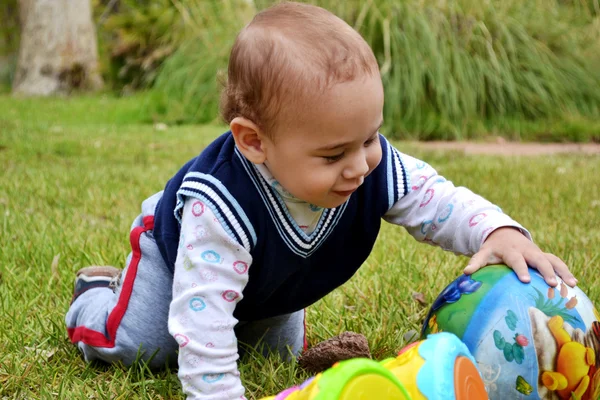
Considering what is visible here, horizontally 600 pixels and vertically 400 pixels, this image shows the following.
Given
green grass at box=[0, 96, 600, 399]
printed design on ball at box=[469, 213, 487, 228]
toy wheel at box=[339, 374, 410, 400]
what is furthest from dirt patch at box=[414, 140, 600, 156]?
toy wheel at box=[339, 374, 410, 400]

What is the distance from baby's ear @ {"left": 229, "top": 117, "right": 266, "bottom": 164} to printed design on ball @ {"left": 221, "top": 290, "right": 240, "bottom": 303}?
0.33m

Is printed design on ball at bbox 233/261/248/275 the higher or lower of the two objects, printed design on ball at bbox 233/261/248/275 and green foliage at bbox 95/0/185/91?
the higher

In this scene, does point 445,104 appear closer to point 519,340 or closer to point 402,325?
point 402,325

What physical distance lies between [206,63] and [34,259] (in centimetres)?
595

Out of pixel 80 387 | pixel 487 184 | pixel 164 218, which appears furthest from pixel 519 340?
pixel 487 184

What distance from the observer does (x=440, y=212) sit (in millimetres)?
2141

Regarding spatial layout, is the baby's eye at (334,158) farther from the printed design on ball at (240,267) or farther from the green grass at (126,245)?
the green grass at (126,245)

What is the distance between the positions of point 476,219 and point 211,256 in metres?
0.73

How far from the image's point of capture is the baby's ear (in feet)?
6.16

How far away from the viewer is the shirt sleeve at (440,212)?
2.07 m

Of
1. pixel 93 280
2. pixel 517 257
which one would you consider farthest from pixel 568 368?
pixel 93 280

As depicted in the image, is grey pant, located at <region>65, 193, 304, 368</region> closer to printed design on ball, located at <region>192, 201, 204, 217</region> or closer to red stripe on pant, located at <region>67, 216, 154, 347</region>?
red stripe on pant, located at <region>67, 216, 154, 347</region>

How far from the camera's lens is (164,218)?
2121mm

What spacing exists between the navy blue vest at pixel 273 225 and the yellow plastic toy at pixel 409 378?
1.79ft
